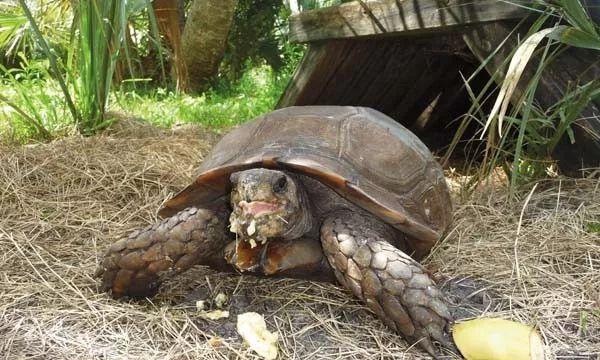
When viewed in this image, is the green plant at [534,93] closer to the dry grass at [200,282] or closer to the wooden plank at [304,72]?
the dry grass at [200,282]

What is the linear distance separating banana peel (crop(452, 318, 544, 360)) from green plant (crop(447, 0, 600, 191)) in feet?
1.89

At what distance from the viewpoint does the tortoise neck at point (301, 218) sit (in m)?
1.93

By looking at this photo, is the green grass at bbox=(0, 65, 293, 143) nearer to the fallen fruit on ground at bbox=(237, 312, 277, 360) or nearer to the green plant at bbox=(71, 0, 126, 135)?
the green plant at bbox=(71, 0, 126, 135)

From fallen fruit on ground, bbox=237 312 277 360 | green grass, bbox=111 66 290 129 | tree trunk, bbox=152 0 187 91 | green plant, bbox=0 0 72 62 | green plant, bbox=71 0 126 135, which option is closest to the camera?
fallen fruit on ground, bbox=237 312 277 360

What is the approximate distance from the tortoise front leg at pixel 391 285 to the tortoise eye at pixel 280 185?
0.72 feet

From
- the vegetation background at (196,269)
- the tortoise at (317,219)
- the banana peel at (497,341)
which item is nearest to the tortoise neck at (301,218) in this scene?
the tortoise at (317,219)

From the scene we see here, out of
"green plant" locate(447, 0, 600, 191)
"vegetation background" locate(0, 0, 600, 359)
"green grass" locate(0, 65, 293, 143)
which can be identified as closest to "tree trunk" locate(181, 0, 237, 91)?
"green grass" locate(0, 65, 293, 143)

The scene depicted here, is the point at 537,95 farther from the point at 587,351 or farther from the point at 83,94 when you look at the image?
the point at 83,94

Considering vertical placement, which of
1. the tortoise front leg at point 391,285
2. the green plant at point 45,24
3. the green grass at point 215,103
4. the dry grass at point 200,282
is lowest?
the green grass at point 215,103

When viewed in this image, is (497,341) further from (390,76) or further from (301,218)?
(390,76)

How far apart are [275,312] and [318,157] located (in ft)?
1.74

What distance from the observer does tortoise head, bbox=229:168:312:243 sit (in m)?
1.76

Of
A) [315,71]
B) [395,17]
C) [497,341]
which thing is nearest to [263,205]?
[497,341]

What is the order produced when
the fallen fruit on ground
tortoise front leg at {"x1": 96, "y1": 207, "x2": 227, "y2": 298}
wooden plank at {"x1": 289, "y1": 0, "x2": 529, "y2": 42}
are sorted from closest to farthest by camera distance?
1. the fallen fruit on ground
2. tortoise front leg at {"x1": 96, "y1": 207, "x2": 227, "y2": 298}
3. wooden plank at {"x1": 289, "y1": 0, "x2": 529, "y2": 42}
